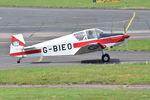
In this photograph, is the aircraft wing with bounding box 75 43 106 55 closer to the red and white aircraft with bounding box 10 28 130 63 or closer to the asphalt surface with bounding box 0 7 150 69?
the red and white aircraft with bounding box 10 28 130 63

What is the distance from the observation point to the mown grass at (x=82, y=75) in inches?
921

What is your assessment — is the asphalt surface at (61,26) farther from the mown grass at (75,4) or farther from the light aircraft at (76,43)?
the mown grass at (75,4)

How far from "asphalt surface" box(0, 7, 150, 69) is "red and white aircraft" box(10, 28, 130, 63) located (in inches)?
25.0

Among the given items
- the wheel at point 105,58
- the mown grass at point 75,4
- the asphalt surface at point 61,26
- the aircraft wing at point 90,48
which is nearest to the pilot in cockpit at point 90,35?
the aircraft wing at point 90,48

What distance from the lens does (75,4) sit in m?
65.2

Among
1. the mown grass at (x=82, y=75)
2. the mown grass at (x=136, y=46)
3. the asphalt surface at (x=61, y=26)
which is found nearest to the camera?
the mown grass at (x=82, y=75)

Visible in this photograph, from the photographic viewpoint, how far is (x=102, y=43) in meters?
31.5

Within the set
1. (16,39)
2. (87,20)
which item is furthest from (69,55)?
(87,20)

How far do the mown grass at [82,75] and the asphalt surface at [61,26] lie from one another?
414 cm

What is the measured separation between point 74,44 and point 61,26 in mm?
17247

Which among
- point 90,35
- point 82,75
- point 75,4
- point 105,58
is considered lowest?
point 105,58

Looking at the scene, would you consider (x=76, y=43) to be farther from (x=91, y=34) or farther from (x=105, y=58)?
(x=105, y=58)

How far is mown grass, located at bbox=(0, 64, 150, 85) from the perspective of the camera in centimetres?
2339

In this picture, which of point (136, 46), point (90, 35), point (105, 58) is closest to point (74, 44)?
point (90, 35)
